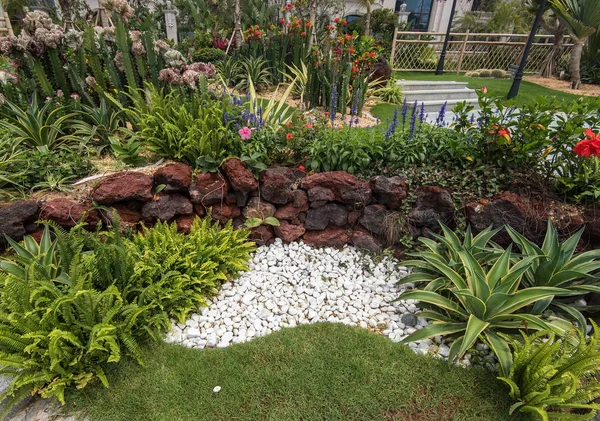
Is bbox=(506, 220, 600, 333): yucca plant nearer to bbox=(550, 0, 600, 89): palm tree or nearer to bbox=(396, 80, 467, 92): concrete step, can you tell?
bbox=(396, 80, 467, 92): concrete step

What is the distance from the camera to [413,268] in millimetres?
3244

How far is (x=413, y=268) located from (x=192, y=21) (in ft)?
49.9

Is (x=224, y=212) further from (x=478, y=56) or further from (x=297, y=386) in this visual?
(x=478, y=56)

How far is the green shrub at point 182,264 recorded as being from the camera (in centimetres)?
257

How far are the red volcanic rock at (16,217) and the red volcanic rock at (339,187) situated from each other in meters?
2.35

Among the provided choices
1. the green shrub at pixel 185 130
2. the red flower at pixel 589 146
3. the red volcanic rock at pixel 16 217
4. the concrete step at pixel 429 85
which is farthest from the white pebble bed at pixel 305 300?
the concrete step at pixel 429 85

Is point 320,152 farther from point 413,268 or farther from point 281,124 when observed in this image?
point 413,268

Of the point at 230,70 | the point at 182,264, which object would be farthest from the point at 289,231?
the point at 230,70

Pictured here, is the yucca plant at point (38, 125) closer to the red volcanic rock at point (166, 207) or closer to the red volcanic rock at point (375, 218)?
the red volcanic rock at point (166, 207)

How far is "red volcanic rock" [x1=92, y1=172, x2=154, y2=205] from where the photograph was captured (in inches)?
116

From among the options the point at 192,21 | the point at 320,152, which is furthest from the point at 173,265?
the point at 192,21

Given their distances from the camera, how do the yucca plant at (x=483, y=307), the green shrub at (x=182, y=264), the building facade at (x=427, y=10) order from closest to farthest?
the yucca plant at (x=483, y=307) < the green shrub at (x=182, y=264) < the building facade at (x=427, y=10)

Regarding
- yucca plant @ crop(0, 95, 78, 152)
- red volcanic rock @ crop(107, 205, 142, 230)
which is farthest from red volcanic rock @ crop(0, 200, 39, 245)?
yucca plant @ crop(0, 95, 78, 152)

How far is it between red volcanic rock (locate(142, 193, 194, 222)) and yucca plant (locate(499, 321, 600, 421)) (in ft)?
9.27
